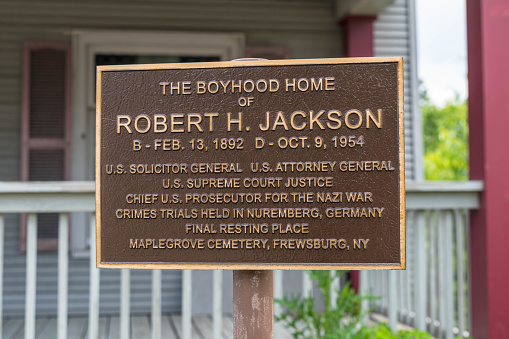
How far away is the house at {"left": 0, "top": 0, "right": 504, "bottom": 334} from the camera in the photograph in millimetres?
5691

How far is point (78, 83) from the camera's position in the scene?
19.0 feet

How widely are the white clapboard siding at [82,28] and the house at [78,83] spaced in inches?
0.4

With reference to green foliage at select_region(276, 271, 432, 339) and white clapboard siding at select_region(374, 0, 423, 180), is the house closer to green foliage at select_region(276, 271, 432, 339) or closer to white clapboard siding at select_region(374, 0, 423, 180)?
white clapboard siding at select_region(374, 0, 423, 180)

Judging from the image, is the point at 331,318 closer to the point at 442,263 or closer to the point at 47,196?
the point at 442,263

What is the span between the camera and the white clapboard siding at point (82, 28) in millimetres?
5699

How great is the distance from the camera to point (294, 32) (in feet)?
20.4

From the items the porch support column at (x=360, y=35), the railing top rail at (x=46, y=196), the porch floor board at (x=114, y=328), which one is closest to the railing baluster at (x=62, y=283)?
the railing top rail at (x=46, y=196)

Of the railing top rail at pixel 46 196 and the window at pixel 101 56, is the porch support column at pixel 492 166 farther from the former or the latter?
the window at pixel 101 56

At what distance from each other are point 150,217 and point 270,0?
434 cm

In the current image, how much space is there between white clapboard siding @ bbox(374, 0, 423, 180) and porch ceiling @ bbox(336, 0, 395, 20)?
60 centimetres

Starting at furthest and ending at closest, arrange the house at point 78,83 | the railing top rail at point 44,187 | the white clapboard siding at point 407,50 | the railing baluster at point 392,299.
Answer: the white clapboard siding at point 407,50 → the house at point 78,83 → the railing baluster at point 392,299 → the railing top rail at point 44,187

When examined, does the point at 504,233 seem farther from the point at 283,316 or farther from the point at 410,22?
the point at 410,22

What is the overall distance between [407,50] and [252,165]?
4.69 m

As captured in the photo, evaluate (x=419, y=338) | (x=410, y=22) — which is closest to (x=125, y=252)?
(x=419, y=338)
